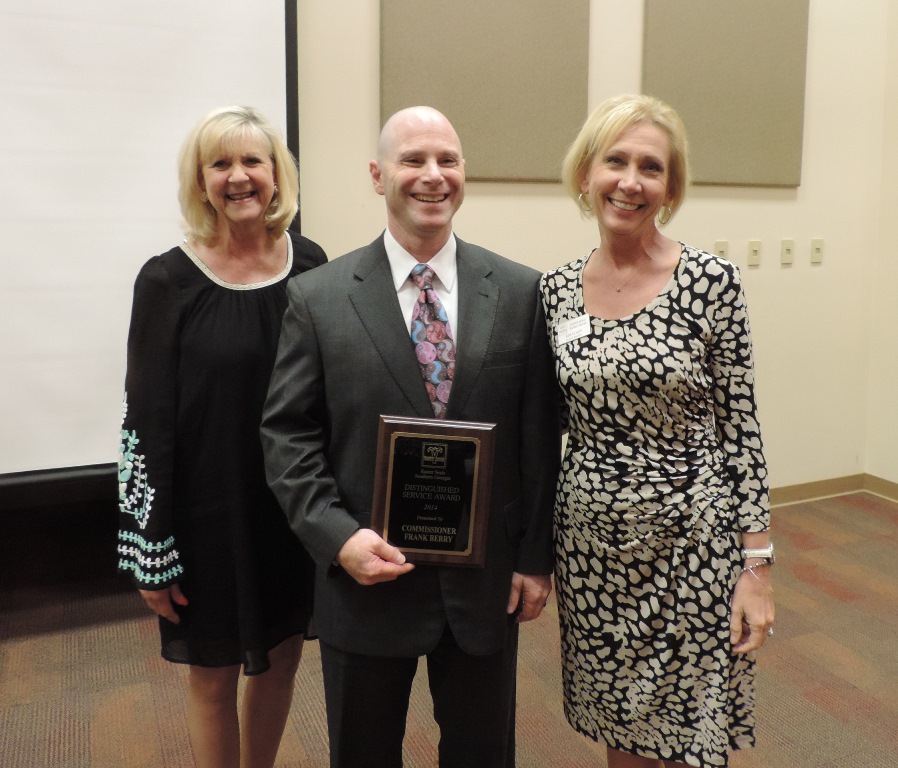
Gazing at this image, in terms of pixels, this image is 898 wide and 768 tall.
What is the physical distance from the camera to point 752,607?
165 centimetres

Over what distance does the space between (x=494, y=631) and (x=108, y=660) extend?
204 centimetres

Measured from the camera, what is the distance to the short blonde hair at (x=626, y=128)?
5.35 feet

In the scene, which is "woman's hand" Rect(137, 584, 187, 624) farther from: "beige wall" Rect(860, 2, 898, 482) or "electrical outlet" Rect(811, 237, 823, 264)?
"beige wall" Rect(860, 2, 898, 482)

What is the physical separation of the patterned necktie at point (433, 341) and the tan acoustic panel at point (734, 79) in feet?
9.60

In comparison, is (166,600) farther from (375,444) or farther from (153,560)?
(375,444)

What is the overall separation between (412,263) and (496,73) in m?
2.39

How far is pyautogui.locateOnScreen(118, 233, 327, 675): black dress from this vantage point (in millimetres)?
1732

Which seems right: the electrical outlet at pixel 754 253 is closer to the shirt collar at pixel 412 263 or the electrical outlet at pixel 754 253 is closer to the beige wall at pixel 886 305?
the beige wall at pixel 886 305

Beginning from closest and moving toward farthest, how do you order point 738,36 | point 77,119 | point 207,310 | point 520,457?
point 520,457, point 207,310, point 77,119, point 738,36

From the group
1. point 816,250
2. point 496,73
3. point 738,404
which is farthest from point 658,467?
point 816,250

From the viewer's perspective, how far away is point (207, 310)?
1745mm

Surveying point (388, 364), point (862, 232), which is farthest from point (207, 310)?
point (862, 232)

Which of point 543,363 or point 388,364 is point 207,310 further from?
point 543,363

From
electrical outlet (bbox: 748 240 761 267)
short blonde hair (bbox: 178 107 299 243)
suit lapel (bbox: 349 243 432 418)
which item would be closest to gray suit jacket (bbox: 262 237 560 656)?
suit lapel (bbox: 349 243 432 418)
